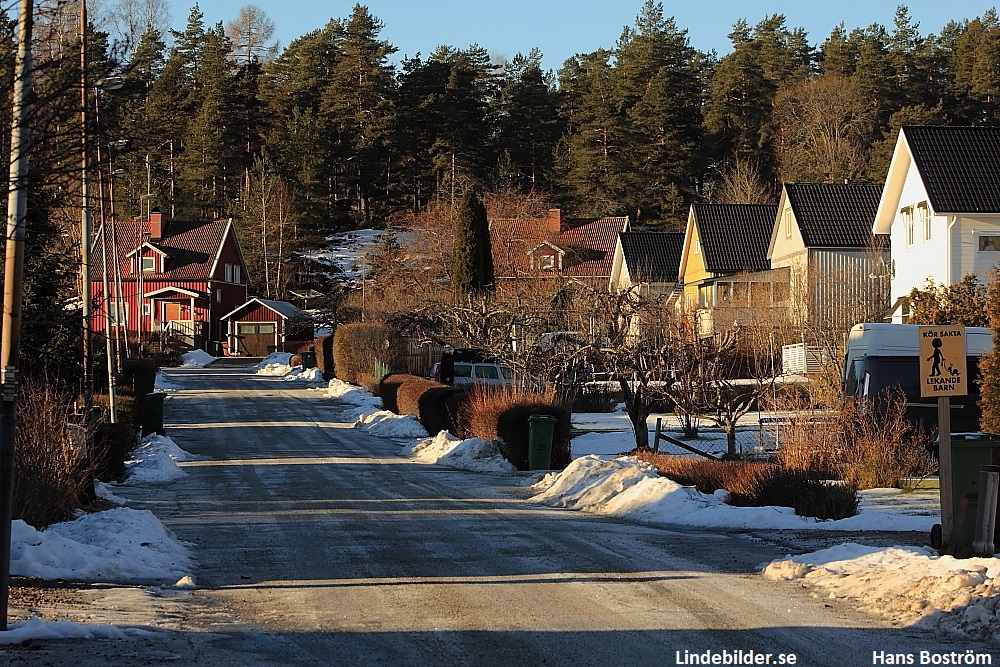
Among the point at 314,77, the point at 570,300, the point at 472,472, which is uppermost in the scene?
the point at 314,77

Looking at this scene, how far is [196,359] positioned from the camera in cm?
7031

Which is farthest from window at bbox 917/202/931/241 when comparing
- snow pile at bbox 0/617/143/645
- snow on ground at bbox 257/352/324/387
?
snow pile at bbox 0/617/143/645

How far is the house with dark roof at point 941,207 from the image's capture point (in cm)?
3406

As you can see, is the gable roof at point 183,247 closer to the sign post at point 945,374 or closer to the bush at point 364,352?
the bush at point 364,352

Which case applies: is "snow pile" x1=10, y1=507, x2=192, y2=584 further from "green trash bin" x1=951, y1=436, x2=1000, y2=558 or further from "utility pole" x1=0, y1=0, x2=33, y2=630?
"green trash bin" x1=951, y1=436, x2=1000, y2=558

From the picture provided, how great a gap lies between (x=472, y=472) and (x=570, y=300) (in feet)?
43.0

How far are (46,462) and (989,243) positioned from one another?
2944cm

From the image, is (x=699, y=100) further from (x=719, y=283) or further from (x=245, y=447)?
(x=245, y=447)

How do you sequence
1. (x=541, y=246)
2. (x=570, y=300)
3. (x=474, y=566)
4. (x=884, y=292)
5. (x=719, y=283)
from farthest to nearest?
(x=541, y=246) → (x=719, y=283) → (x=884, y=292) → (x=570, y=300) → (x=474, y=566)

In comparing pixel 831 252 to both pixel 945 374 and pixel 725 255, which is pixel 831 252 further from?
pixel 945 374

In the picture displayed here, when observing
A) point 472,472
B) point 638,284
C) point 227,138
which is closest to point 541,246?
point 227,138

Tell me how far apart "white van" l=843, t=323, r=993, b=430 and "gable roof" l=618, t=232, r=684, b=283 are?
36.7 metres

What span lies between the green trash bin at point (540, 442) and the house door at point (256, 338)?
5670 centimetres

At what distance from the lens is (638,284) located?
27.3 meters
